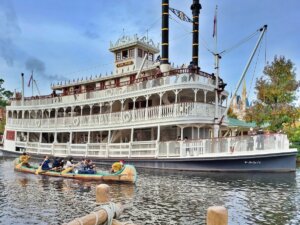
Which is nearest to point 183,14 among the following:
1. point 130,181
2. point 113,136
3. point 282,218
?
point 113,136

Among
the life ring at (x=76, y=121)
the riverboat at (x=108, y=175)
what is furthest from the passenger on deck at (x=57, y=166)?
the life ring at (x=76, y=121)

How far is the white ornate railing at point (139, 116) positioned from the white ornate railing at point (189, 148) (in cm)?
208

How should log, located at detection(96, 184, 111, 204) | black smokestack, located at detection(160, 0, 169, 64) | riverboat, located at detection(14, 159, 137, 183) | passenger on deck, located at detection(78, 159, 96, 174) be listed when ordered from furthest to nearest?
black smokestack, located at detection(160, 0, 169, 64) < passenger on deck, located at detection(78, 159, 96, 174) < riverboat, located at detection(14, 159, 137, 183) < log, located at detection(96, 184, 111, 204)

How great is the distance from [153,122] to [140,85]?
12.3 ft

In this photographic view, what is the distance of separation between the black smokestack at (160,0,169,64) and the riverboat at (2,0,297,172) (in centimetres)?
9

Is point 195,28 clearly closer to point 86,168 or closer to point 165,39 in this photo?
point 165,39

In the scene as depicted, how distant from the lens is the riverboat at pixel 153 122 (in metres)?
22.3

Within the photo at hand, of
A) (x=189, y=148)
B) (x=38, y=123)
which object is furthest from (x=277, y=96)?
(x=38, y=123)

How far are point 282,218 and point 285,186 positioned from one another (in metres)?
6.73

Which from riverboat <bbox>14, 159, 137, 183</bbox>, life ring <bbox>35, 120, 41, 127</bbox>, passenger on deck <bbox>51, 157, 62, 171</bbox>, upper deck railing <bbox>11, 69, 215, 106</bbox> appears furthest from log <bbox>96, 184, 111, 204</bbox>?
life ring <bbox>35, 120, 41, 127</bbox>

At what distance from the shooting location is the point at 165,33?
3212 centimetres

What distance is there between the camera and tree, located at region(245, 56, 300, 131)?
3324 centimetres

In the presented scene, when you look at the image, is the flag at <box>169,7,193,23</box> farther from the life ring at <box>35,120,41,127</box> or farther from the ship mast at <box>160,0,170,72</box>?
the life ring at <box>35,120,41,127</box>

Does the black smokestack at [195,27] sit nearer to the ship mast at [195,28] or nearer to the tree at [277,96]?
the ship mast at [195,28]
